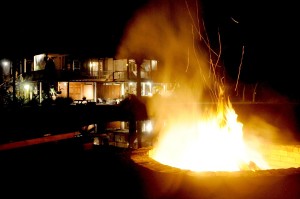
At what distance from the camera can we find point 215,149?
626 cm

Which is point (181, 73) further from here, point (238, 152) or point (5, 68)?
point (238, 152)

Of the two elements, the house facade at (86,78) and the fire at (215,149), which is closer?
the fire at (215,149)

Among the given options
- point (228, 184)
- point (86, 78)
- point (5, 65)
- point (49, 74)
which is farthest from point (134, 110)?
point (5, 65)

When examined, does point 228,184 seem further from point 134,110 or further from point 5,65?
point 5,65

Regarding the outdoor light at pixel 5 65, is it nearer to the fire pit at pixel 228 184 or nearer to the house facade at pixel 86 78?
the house facade at pixel 86 78

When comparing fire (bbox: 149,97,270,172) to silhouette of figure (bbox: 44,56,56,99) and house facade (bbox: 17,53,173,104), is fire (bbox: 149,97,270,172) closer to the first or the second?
silhouette of figure (bbox: 44,56,56,99)

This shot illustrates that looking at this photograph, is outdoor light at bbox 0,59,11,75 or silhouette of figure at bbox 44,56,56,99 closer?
silhouette of figure at bbox 44,56,56,99

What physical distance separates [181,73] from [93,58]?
11.0 meters

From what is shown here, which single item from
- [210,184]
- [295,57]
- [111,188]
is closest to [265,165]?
Result: [210,184]

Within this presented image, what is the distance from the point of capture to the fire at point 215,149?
5.99m

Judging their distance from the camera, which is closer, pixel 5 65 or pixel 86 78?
pixel 86 78

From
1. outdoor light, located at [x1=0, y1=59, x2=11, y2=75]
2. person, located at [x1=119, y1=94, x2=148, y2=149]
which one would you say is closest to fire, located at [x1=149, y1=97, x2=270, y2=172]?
person, located at [x1=119, y1=94, x2=148, y2=149]

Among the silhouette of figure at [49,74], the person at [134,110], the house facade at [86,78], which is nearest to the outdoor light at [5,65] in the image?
the house facade at [86,78]

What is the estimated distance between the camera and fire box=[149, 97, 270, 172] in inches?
236
